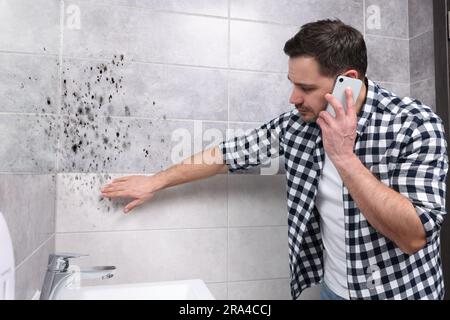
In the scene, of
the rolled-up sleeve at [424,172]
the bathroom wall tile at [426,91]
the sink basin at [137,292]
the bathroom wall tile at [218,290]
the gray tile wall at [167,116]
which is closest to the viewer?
the rolled-up sleeve at [424,172]

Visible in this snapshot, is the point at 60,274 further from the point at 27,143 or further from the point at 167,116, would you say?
the point at 167,116

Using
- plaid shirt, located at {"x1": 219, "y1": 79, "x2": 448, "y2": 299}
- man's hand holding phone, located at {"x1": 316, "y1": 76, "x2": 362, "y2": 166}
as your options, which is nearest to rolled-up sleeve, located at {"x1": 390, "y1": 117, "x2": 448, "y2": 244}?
plaid shirt, located at {"x1": 219, "y1": 79, "x2": 448, "y2": 299}

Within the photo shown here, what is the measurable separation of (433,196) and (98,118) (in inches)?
38.4

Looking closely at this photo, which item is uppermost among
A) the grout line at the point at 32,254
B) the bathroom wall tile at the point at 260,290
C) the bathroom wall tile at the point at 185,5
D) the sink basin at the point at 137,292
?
the bathroom wall tile at the point at 185,5

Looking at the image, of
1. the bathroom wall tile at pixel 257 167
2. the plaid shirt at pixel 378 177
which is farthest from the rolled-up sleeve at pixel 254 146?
the bathroom wall tile at pixel 257 167

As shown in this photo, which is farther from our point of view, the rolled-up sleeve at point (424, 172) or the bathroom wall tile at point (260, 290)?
the bathroom wall tile at point (260, 290)

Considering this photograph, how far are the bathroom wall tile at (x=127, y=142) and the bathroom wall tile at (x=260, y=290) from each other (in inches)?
19.7

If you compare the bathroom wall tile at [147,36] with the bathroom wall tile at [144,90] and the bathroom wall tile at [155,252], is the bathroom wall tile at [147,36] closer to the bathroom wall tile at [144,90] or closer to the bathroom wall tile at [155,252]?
the bathroom wall tile at [144,90]

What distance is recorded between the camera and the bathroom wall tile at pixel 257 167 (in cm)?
129

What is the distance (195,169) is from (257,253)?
0.40 meters

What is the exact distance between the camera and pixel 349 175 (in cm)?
84

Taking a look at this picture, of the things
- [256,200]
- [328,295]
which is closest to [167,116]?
[256,200]
